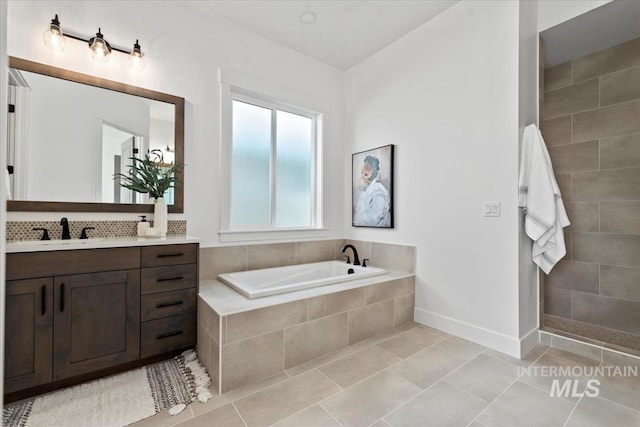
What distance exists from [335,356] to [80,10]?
10.3ft

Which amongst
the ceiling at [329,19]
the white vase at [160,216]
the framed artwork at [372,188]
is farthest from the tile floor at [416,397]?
the ceiling at [329,19]

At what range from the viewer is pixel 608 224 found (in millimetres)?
2621

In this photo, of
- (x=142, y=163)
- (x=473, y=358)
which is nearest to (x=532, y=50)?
(x=473, y=358)

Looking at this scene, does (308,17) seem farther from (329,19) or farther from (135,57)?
(135,57)

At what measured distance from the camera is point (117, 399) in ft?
5.53

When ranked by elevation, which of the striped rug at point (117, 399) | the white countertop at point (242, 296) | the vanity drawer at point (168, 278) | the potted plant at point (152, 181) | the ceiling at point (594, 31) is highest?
the ceiling at point (594, 31)

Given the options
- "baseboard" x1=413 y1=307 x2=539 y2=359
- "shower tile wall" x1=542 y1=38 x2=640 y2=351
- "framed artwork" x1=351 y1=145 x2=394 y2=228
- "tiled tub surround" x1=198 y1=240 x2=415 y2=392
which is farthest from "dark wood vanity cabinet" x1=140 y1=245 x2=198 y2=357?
"shower tile wall" x1=542 y1=38 x2=640 y2=351

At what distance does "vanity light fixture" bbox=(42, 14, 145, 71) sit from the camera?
79.8 inches

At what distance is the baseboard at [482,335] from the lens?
7.23ft

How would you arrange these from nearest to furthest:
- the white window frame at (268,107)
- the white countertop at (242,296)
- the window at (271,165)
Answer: the white countertop at (242,296) → the white window frame at (268,107) → the window at (271,165)

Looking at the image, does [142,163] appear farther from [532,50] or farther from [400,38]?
[532,50]

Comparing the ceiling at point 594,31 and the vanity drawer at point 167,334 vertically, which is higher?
the ceiling at point 594,31

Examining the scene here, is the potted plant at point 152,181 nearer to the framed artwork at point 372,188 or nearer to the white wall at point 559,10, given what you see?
the framed artwork at point 372,188

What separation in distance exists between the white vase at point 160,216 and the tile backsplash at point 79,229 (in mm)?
141
